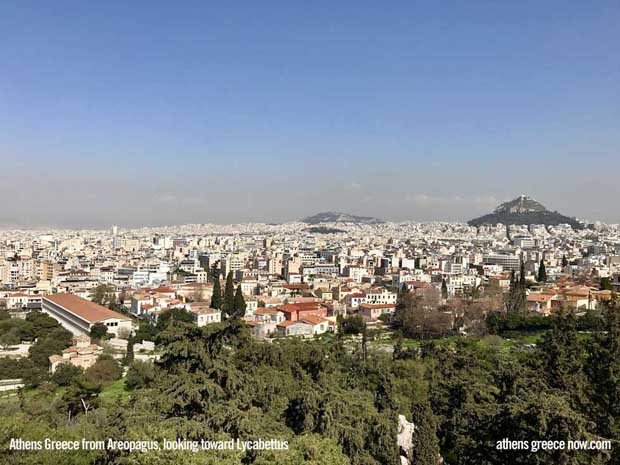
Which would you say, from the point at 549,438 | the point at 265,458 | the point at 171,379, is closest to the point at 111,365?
the point at 171,379

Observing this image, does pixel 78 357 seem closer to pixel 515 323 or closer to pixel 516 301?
pixel 515 323

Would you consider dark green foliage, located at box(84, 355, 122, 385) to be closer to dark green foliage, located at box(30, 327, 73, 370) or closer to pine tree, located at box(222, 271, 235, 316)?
dark green foliage, located at box(30, 327, 73, 370)

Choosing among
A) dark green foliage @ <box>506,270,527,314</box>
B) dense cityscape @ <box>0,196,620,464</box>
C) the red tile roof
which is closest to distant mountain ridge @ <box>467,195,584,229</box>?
dense cityscape @ <box>0,196,620,464</box>

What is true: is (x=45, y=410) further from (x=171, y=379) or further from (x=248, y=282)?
(x=248, y=282)

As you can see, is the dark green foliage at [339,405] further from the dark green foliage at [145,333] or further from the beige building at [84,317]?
the beige building at [84,317]

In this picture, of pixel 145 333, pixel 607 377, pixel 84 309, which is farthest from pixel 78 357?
pixel 607 377

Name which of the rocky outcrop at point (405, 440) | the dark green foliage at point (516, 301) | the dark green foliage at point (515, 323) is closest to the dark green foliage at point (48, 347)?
the rocky outcrop at point (405, 440)
